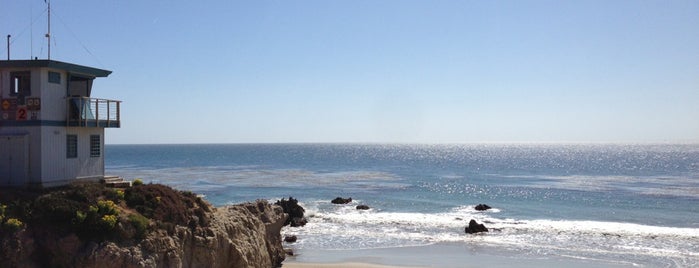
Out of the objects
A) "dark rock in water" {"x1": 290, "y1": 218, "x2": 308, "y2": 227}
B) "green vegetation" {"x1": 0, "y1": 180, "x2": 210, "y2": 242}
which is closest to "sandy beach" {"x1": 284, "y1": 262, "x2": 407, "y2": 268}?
"green vegetation" {"x1": 0, "y1": 180, "x2": 210, "y2": 242}

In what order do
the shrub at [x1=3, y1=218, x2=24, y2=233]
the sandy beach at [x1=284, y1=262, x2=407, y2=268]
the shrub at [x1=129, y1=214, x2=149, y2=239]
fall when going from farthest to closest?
the sandy beach at [x1=284, y1=262, x2=407, y2=268]
the shrub at [x1=129, y1=214, x2=149, y2=239]
the shrub at [x1=3, y1=218, x2=24, y2=233]

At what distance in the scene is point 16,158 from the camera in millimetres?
19969

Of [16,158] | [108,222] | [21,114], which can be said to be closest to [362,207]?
[16,158]

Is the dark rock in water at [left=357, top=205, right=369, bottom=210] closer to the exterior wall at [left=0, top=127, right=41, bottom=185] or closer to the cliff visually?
the cliff

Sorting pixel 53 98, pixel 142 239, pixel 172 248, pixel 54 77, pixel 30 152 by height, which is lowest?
pixel 172 248

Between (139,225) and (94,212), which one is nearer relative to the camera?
(94,212)

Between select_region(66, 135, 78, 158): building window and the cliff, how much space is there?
12.9 ft

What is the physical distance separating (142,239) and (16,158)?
6.58m

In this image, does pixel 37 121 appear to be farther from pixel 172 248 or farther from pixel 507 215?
pixel 507 215

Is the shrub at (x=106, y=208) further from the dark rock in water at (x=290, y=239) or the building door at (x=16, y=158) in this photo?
the dark rock in water at (x=290, y=239)

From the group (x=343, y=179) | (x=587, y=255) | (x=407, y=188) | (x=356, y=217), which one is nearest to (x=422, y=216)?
(x=356, y=217)

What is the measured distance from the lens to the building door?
65.5ft

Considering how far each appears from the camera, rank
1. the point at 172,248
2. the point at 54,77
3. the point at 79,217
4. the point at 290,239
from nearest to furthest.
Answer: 1. the point at 79,217
2. the point at 172,248
3. the point at 54,77
4. the point at 290,239

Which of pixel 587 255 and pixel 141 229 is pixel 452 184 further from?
pixel 141 229
